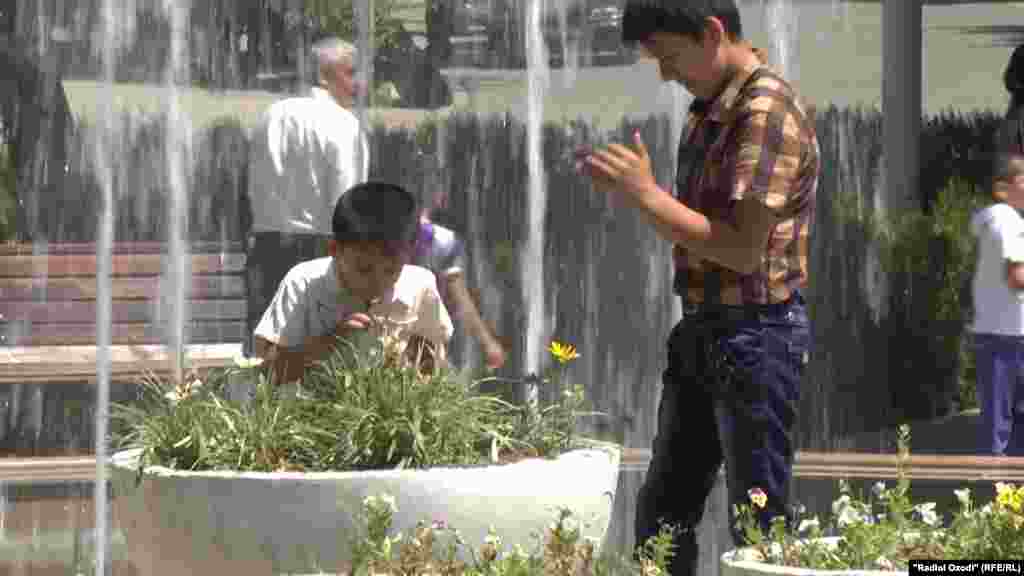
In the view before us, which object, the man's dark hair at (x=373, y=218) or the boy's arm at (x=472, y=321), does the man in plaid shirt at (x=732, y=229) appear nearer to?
the man's dark hair at (x=373, y=218)

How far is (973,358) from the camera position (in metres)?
9.26

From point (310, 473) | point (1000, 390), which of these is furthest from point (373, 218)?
point (1000, 390)

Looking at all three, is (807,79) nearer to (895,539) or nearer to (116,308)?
(116,308)

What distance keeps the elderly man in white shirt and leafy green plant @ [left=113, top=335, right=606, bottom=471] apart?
3.55m

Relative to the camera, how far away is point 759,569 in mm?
3824

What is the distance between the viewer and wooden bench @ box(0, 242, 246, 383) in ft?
27.8

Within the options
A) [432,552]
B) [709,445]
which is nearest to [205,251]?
[709,445]

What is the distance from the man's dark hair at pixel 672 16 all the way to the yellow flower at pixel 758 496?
2.79 ft

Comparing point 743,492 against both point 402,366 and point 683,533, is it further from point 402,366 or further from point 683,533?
point 402,366

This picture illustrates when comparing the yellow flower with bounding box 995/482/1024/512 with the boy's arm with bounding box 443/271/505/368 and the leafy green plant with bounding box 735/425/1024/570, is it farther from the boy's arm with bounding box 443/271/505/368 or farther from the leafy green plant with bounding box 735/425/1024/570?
the boy's arm with bounding box 443/271/505/368

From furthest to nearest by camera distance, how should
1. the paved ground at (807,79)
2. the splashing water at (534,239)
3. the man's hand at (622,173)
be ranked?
the paved ground at (807,79) → the splashing water at (534,239) → the man's hand at (622,173)

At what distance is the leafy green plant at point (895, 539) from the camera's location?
386cm

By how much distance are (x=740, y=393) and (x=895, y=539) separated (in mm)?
717

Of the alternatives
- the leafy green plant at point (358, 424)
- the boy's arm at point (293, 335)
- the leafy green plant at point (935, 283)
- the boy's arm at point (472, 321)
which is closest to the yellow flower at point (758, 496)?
the leafy green plant at point (358, 424)
